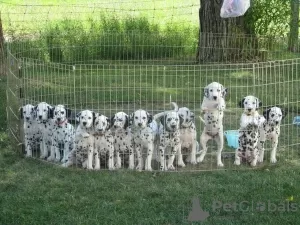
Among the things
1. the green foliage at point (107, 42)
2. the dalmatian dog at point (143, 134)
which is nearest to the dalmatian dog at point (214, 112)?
the dalmatian dog at point (143, 134)

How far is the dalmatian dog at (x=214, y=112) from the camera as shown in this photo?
22.8 feet

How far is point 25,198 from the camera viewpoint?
19.7 feet

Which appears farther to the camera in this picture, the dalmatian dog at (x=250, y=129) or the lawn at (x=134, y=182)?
the dalmatian dog at (x=250, y=129)

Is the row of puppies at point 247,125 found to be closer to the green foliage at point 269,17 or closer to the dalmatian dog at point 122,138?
the dalmatian dog at point 122,138

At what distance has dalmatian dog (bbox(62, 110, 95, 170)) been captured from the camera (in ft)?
22.0

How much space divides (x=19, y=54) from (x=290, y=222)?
7.35 metres

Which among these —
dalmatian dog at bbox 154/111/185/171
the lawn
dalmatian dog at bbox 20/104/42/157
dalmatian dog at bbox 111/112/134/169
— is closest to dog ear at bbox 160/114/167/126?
dalmatian dog at bbox 154/111/185/171

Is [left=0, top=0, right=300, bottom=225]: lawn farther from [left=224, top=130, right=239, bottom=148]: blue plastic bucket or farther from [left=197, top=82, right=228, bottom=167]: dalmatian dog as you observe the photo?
[left=197, top=82, right=228, bottom=167]: dalmatian dog

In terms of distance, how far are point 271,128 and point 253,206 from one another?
1501 millimetres

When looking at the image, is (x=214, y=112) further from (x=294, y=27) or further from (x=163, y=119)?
(x=294, y=27)

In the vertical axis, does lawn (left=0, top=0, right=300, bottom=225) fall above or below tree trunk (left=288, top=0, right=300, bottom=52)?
below

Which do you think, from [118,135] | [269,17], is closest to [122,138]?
[118,135]

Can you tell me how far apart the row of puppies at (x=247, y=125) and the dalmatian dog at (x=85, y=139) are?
134 centimetres

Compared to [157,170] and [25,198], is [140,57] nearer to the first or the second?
[157,170]
